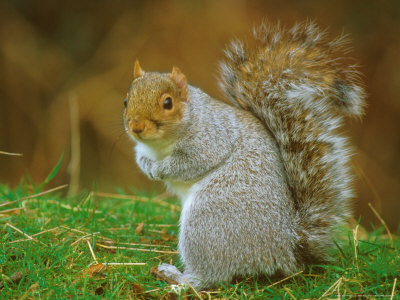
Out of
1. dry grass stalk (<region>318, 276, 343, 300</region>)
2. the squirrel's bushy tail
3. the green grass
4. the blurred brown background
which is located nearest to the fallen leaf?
the green grass

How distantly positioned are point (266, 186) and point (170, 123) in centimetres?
41

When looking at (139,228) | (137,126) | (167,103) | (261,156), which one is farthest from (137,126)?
(139,228)

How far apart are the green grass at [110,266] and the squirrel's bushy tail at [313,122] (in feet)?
0.49

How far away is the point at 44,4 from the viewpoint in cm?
407

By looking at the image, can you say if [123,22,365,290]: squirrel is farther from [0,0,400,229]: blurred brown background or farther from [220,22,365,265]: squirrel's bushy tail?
[0,0,400,229]: blurred brown background

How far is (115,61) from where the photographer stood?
402 cm

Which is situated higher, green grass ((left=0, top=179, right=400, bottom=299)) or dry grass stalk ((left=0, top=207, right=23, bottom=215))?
dry grass stalk ((left=0, top=207, right=23, bottom=215))

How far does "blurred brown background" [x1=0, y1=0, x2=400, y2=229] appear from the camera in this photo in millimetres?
3787

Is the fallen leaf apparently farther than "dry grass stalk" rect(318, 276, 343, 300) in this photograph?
Yes

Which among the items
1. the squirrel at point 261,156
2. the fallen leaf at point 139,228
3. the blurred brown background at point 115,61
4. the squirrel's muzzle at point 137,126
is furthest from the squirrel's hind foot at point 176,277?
the blurred brown background at point 115,61

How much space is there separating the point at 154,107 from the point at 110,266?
1.84 feet

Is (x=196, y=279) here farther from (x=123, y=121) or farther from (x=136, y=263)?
(x=123, y=121)

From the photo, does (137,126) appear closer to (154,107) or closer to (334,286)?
(154,107)

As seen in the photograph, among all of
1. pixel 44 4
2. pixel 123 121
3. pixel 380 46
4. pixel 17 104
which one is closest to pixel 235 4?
A: pixel 380 46
